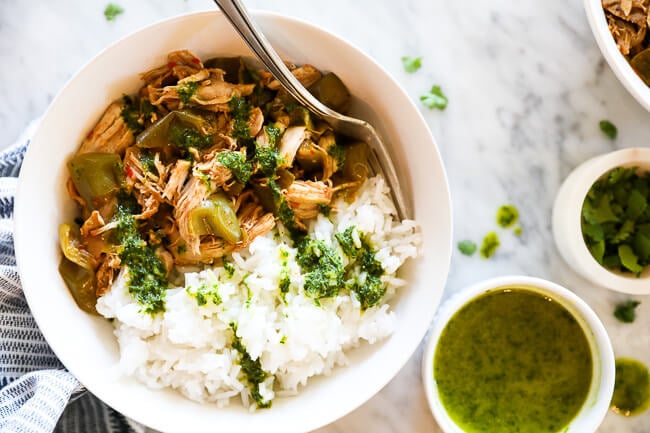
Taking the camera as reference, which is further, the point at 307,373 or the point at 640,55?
the point at 640,55

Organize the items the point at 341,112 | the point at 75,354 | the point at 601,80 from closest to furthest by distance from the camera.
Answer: the point at 75,354 → the point at 341,112 → the point at 601,80

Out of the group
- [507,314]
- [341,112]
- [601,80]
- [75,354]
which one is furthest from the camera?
[601,80]

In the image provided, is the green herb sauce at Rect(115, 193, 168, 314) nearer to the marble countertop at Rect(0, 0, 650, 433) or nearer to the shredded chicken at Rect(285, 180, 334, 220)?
the shredded chicken at Rect(285, 180, 334, 220)

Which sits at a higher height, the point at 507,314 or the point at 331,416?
the point at 331,416

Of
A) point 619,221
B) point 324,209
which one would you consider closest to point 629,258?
point 619,221

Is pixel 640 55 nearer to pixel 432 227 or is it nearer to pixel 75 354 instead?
pixel 432 227

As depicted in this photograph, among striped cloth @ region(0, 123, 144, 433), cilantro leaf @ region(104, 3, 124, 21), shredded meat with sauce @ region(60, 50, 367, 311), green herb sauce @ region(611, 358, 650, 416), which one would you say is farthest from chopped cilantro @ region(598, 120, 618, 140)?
striped cloth @ region(0, 123, 144, 433)

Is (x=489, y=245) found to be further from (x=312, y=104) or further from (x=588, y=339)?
(x=312, y=104)

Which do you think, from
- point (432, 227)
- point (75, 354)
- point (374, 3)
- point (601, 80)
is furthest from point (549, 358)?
point (75, 354)
